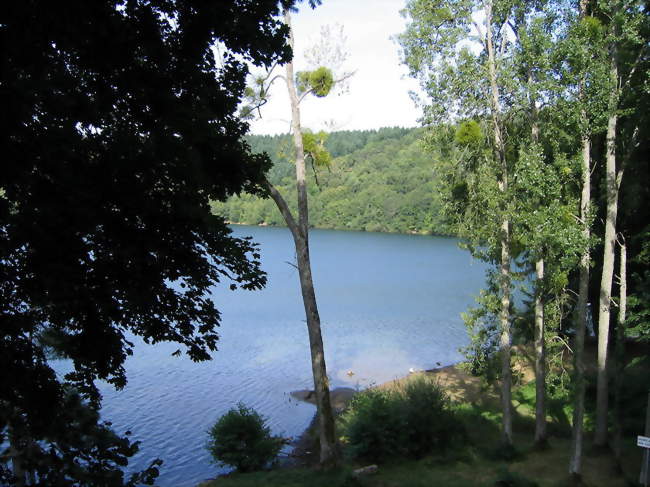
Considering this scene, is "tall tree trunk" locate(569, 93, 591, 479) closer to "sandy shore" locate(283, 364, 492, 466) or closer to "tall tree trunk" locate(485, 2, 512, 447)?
"tall tree trunk" locate(485, 2, 512, 447)

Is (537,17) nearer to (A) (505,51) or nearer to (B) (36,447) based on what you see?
(A) (505,51)

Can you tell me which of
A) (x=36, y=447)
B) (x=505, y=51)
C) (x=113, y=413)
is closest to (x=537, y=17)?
(x=505, y=51)

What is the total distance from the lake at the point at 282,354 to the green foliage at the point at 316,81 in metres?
5.61

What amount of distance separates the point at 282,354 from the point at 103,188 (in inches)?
1049

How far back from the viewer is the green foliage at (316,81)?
1413 cm

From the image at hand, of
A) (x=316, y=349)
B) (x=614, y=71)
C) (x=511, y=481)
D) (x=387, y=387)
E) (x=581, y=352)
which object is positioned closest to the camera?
(x=511, y=481)

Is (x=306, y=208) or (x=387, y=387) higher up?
(x=306, y=208)

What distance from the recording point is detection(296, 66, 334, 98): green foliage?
46.4ft

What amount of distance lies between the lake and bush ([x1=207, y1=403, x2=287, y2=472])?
4.72ft

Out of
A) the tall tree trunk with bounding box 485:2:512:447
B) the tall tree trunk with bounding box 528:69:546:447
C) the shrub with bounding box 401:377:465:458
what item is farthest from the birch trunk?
the shrub with bounding box 401:377:465:458

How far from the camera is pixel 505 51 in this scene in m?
16.2

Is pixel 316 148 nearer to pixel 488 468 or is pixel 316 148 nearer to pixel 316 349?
pixel 316 349

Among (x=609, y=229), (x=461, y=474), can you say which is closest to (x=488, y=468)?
(x=461, y=474)

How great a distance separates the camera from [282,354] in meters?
31.5
